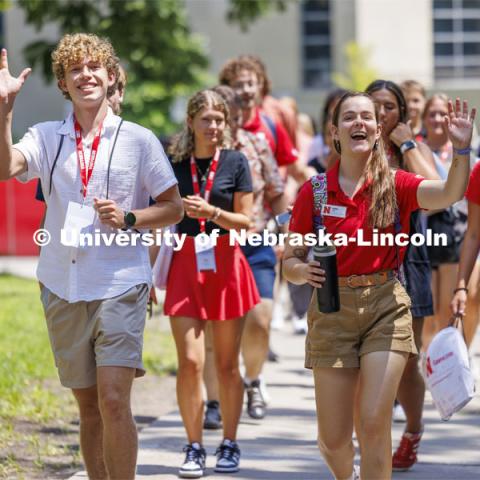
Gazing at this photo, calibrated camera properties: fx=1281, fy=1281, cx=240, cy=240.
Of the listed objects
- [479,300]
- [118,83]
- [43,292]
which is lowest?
[479,300]

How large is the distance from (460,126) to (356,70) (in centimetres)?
3945

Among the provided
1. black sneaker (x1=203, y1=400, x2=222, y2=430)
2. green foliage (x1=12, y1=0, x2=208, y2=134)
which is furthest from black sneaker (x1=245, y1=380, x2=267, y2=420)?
green foliage (x1=12, y1=0, x2=208, y2=134)

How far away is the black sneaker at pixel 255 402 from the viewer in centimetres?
870

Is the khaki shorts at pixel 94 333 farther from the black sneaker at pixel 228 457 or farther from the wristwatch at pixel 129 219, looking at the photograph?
the black sneaker at pixel 228 457

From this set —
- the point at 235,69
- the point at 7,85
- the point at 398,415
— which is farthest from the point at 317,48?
the point at 7,85

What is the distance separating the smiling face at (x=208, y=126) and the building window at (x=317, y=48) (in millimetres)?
43754

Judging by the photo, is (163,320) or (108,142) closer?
(108,142)

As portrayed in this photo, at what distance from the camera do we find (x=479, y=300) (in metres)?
8.33

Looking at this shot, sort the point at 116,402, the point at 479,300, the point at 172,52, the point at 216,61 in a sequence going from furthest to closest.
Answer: the point at 216,61
the point at 172,52
the point at 479,300
the point at 116,402

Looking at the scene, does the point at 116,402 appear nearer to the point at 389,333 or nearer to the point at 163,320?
the point at 389,333

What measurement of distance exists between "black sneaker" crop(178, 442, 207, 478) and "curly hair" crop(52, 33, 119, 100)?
221 cm

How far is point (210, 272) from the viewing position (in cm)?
729

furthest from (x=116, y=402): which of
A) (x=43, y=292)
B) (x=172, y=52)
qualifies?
(x=172, y=52)

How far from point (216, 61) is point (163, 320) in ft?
117
